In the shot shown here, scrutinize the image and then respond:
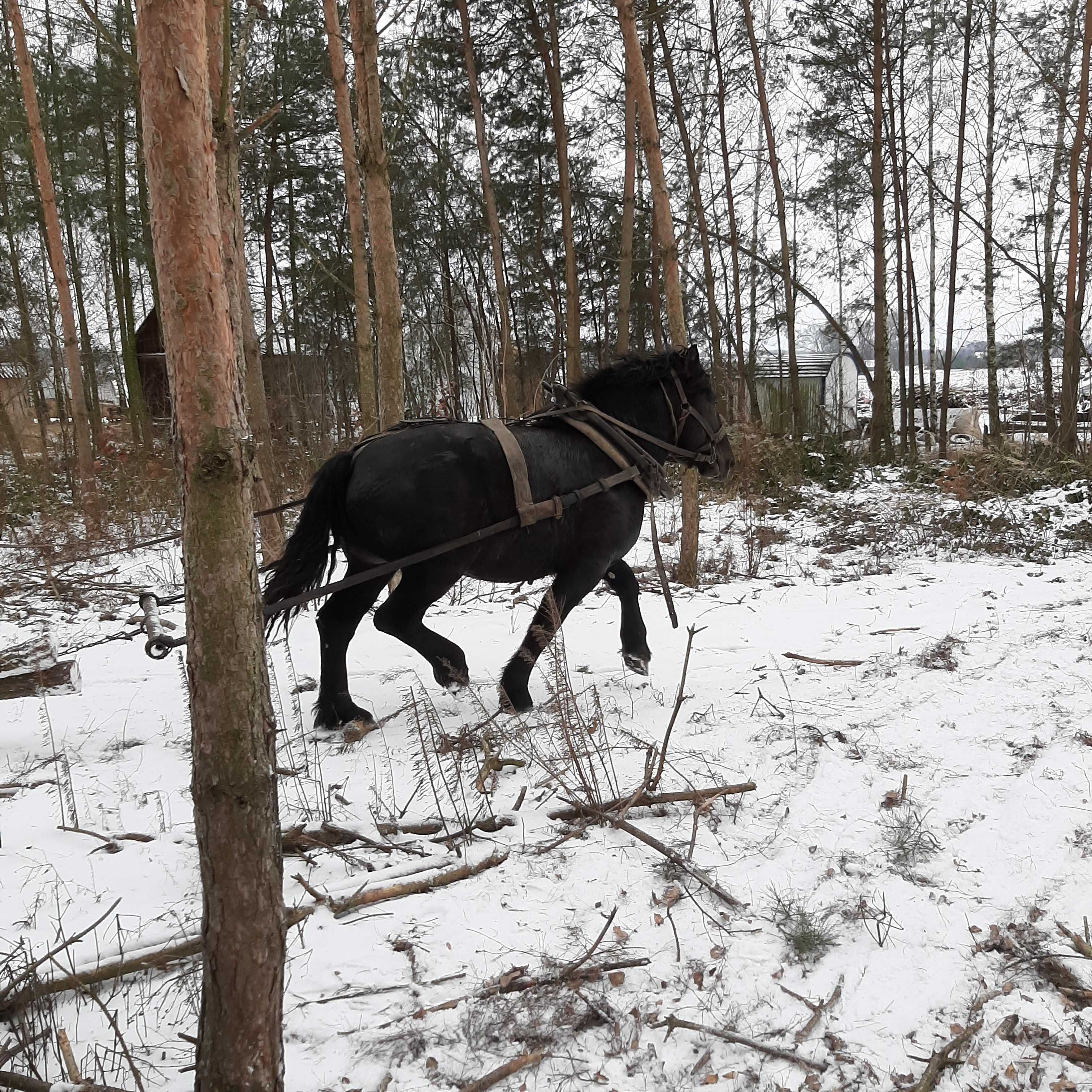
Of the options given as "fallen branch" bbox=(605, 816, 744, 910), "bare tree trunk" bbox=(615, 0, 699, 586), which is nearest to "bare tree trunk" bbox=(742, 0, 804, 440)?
"bare tree trunk" bbox=(615, 0, 699, 586)

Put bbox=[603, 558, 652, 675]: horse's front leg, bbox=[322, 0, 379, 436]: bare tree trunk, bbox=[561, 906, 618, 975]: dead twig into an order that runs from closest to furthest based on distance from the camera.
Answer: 1. bbox=[561, 906, 618, 975]: dead twig
2. bbox=[603, 558, 652, 675]: horse's front leg
3. bbox=[322, 0, 379, 436]: bare tree trunk

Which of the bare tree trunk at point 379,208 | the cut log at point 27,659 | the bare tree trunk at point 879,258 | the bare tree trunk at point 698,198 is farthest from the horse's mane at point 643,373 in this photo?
the bare tree trunk at point 879,258

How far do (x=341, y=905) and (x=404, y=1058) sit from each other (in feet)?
2.04

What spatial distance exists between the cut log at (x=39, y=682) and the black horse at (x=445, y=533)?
3.70 ft

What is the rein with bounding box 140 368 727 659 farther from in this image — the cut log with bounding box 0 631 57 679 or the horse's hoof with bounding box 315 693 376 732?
the horse's hoof with bounding box 315 693 376 732

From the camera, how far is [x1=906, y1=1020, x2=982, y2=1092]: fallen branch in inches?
70.2

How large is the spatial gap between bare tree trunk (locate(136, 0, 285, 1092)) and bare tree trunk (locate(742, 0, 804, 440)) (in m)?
13.7

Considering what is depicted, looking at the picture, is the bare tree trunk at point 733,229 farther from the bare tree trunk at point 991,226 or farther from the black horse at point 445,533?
the black horse at point 445,533

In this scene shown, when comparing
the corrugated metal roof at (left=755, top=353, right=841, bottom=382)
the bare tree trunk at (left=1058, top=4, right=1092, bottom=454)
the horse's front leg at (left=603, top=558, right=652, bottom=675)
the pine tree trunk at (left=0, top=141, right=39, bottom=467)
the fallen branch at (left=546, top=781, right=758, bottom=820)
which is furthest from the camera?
the corrugated metal roof at (left=755, top=353, right=841, bottom=382)

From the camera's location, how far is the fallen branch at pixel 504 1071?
182cm

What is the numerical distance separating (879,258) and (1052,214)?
5395 mm

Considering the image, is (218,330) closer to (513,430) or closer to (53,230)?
(513,430)

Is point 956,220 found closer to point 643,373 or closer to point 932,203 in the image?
point 932,203

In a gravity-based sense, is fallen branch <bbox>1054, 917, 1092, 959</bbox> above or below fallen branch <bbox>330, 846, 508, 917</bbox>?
below
